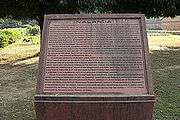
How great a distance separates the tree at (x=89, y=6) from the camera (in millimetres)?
10062

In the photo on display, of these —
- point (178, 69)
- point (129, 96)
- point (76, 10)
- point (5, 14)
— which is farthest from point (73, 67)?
point (5, 14)

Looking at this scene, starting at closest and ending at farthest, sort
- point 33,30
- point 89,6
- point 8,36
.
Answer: point 89,6 → point 8,36 → point 33,30

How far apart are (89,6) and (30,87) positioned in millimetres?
2385

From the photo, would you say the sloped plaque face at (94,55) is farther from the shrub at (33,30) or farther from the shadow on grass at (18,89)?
the shrub at (33,30)

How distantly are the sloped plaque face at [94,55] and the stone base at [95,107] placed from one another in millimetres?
122

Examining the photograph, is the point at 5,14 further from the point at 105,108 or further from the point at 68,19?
the point at 105,108

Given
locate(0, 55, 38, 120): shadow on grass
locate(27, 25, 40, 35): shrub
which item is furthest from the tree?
locate(27, 25, 40, 35): shrub

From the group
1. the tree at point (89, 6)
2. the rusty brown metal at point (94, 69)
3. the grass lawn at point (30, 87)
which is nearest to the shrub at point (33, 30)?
the grass lawn at point (30, 87)

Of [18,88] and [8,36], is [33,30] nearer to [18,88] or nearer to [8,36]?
[8,36]

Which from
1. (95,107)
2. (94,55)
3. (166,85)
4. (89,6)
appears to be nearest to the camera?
(95,107)

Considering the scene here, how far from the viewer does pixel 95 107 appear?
4.93m

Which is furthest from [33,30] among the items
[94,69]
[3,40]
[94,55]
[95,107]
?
[95,107]

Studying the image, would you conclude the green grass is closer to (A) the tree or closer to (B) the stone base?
(A) the tree

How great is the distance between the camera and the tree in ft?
33.0
